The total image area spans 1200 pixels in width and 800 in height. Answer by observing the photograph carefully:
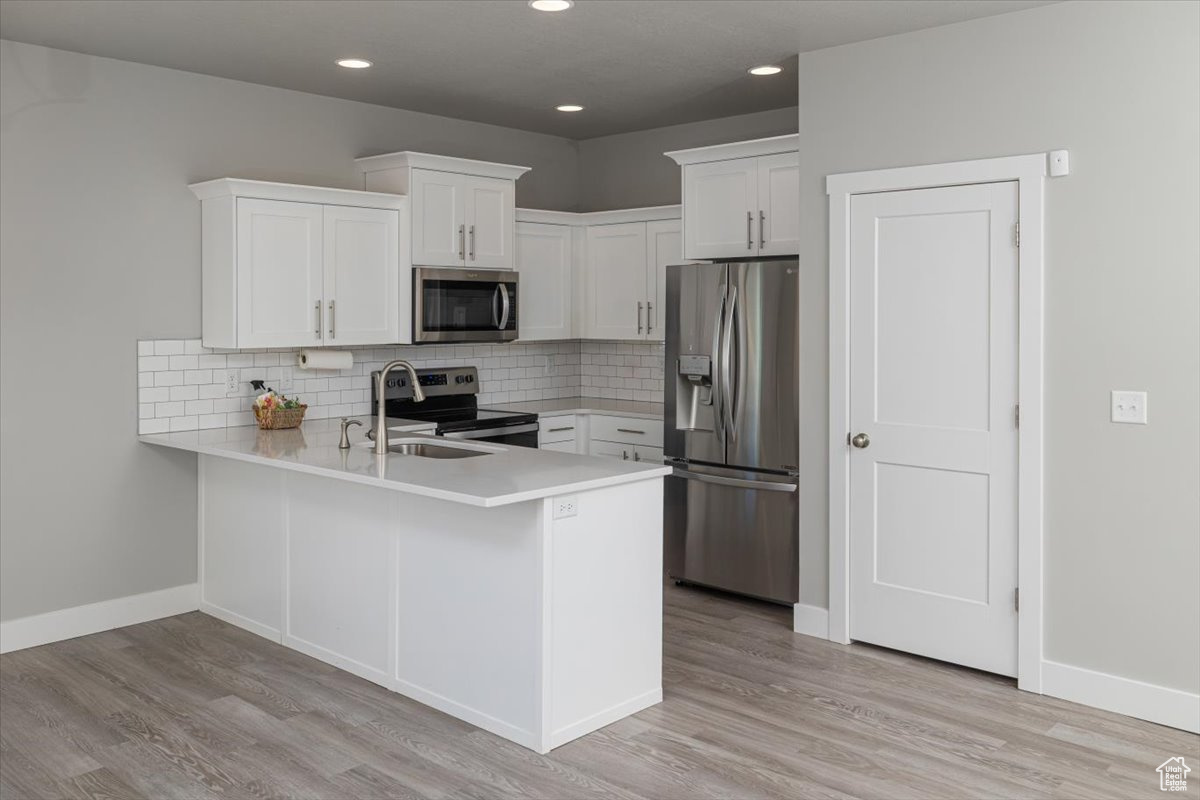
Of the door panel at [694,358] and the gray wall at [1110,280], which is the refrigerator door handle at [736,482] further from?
the gray wall at [1110,280]

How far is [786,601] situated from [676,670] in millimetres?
932

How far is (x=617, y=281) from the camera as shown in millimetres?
6211

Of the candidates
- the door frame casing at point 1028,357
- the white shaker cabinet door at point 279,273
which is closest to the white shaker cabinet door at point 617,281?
the white shaker cabinet door at point 279,273

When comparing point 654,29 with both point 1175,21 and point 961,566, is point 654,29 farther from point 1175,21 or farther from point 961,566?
point 961,566

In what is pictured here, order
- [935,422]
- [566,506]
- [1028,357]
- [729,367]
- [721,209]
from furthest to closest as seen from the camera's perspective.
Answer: [721,209] < [729,367] < [935,422] < [1028,357] < [566,506]

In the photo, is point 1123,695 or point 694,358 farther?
point 694,358

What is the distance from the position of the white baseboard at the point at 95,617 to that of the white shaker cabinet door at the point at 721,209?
10.3ft

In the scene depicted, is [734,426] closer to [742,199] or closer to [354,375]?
[742,199]

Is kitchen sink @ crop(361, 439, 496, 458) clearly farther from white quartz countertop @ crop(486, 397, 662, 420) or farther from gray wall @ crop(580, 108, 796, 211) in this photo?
gray wall @ crop(580, 108, 796, 211)

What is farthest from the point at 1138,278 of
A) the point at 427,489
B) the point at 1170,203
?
the point at 427,489

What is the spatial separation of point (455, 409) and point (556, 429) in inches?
24.2

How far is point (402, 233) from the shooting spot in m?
5.34

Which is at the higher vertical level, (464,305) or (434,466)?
(464,305)

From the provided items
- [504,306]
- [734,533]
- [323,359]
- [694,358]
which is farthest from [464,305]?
[734,533]
